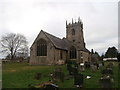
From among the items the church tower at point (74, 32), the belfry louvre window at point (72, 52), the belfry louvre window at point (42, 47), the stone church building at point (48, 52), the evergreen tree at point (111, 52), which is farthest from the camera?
the evergreen tree at point (111, 52)

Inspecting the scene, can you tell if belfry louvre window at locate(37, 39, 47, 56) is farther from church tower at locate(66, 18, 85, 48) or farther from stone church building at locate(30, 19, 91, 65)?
church tower at locate(66, 18, 85, 48)

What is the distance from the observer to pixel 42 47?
106 ft

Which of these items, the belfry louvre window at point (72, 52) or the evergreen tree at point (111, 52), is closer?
the belfry louvre window at point (72, 52)

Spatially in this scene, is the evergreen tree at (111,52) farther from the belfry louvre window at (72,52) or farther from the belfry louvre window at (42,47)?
the belfry louvre window at (42,47)

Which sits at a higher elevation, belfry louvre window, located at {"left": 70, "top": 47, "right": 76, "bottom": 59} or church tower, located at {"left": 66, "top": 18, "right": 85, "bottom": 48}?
church tower, located at {"left": 66, "top": 18, "right": 85, "bottom": 48}

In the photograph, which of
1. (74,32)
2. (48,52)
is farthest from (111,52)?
(48,52)

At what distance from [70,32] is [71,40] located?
2.85m

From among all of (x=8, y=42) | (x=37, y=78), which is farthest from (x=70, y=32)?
(x=37, y=78)

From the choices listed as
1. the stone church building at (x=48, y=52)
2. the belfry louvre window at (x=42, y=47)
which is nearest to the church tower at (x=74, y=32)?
the stone church building at (x=48, y=52)

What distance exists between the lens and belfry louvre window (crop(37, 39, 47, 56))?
1264 inches

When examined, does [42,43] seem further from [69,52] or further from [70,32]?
[70,32]

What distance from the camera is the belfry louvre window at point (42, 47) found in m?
32.1

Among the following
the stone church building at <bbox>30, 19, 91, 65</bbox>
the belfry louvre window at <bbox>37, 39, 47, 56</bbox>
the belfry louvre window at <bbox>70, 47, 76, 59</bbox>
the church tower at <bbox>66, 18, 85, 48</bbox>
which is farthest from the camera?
the church tower at <bbox>66, 18, 85, 48</bbox>

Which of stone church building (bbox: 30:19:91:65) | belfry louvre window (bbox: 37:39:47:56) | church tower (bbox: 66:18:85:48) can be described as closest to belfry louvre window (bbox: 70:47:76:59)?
stone church building (bbox: 30:19:91:65)
